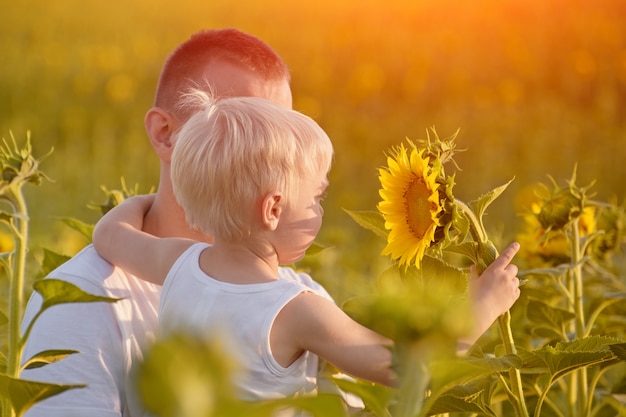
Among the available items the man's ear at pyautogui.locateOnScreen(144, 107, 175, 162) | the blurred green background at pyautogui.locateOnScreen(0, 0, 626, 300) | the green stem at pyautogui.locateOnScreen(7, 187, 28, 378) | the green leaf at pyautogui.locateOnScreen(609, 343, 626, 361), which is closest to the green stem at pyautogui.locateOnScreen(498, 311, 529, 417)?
the green leaf at pyautogui.locateOnScreen(609, 343, 626, 361)

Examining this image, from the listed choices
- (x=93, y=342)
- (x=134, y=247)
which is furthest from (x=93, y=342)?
(x=134, y=247)

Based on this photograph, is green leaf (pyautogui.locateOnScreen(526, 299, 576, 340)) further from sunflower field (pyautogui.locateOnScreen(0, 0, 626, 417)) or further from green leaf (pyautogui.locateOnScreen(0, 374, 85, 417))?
green leaf (pyautogui.locateOnScreen(0, 374, 85, 417))

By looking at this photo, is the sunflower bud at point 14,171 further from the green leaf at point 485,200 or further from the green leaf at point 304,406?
the green leaf at point 304,406

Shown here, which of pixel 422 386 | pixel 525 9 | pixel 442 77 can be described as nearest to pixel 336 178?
pixel 442 77

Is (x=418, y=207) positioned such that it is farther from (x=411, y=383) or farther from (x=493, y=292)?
(x=411, y=383)

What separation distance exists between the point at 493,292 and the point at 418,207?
0.39ft

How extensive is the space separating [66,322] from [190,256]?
0.79 ft

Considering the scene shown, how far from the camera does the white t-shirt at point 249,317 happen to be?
46.0 inches

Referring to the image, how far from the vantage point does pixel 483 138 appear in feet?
17.7

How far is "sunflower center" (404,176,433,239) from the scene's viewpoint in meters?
1.09

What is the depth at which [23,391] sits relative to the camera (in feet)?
2.68

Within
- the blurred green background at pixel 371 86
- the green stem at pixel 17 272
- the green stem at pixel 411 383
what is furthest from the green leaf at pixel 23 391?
the blurred green background at pixel 371 86

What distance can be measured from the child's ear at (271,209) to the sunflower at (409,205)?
14cm

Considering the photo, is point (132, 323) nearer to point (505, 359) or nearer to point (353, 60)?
point (505, 359)
